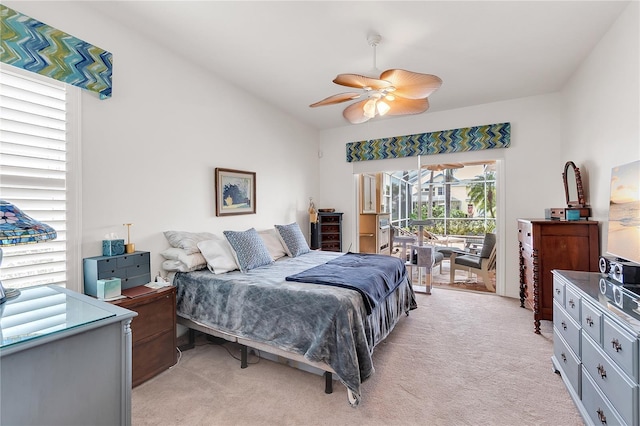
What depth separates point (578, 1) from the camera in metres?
2.07

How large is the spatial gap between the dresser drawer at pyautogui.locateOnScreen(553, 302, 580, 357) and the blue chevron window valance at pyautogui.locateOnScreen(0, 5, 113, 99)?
12.2 ft

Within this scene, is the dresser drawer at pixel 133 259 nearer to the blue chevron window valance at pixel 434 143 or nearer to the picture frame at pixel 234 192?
the picture frame at pixel 234 192

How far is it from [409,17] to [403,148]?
8.21ft

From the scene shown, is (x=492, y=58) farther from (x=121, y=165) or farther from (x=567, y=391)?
(x=121, y=165)

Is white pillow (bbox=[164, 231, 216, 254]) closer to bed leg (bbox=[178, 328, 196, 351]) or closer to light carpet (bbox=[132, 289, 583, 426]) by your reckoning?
bed leg (bbox=[178, 328, 196, 351])

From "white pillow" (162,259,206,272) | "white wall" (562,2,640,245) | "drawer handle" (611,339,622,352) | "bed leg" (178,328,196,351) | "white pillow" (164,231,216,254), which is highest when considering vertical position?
"white wall" (562,2,640,245)

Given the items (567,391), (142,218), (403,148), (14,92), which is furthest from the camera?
(403,148)

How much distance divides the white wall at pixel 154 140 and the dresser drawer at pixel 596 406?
3.22 meters

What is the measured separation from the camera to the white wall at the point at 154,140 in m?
2.16

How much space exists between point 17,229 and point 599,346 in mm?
2894

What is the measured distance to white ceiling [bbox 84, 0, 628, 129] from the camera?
2.14 m

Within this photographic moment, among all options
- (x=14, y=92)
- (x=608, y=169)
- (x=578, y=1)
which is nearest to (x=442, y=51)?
(x=578, y=1)

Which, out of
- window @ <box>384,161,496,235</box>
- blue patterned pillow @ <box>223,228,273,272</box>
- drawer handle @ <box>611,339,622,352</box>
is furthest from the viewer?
window @ <box>384,161,496,235</box>

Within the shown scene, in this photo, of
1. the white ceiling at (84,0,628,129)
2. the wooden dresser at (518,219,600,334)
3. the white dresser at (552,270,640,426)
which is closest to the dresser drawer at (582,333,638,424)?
the white dresser at (552,270,640,426)
